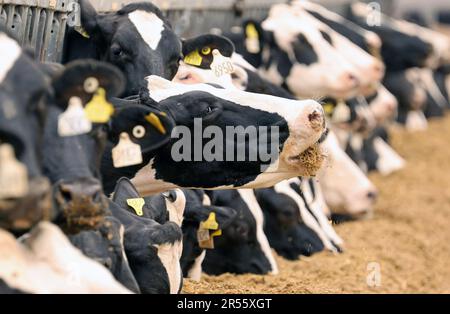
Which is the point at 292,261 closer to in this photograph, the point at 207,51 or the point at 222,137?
the point at 207,51

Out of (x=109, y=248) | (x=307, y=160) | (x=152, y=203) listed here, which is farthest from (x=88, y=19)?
(x=109, y=248)

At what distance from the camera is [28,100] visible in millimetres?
4578

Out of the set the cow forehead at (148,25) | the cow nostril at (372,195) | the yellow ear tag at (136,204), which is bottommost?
the cow nostril at (372,195)

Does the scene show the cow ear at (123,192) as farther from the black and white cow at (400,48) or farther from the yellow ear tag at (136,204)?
the black and white cow at (400,48)

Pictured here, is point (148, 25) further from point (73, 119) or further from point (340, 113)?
point (340, 113)

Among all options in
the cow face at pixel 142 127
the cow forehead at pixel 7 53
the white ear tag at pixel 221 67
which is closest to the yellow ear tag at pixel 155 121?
the cow face at pixel 142 127

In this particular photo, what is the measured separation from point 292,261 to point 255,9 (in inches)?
241

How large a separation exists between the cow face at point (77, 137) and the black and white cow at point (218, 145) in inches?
62.6

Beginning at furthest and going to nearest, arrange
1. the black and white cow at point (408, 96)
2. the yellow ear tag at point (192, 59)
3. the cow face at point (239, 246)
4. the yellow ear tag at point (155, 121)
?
the black and white cow at point (408, 96) → the cow face at point (239, 246) → the yellow ear tag at point (192, 59) → the yellow ear tag at point (155, 121)

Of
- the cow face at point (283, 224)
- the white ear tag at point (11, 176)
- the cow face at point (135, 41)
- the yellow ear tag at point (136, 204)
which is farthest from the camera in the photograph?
the cow face at point (283, 224)

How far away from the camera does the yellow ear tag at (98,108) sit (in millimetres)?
4957

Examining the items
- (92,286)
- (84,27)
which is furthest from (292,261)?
(92,286)

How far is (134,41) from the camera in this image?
315 inches

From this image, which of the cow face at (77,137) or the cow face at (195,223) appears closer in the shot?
the cow face at (77,137)
